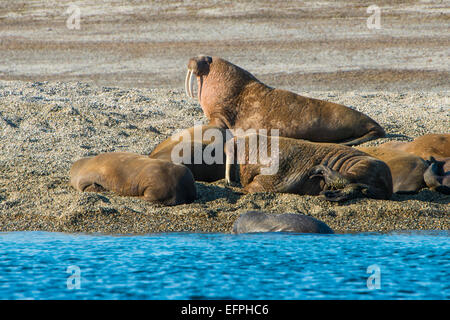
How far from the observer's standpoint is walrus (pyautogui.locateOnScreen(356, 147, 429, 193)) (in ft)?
27.9

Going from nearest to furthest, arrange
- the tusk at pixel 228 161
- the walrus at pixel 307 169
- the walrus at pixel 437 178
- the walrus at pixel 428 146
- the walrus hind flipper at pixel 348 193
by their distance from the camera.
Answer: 1. the walrus hind flipper at pixel 348 193
2. the walrus at pixel 307 169
3. the walrus at pixel 437 178
4. the tusk at pixel 228 161
5. the walrus at pixel 428 146

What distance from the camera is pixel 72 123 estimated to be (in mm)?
10883

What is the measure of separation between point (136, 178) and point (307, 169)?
1871mm

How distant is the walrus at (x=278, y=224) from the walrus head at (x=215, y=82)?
3925 millimetres

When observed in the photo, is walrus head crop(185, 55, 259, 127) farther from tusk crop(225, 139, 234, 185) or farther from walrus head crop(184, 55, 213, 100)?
tusk crop(225, 139, 234, 185)

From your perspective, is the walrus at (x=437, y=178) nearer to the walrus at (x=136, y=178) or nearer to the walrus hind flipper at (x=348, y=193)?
the walrus hind flipper at (x=348, y=193)

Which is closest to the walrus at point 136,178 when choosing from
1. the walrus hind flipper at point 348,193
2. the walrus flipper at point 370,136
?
the walrus hind flipper at point 348,193

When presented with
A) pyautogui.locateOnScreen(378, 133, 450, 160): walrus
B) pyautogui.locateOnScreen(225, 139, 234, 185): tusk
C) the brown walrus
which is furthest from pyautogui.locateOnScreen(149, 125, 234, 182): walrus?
pyautogui.locateOnScreen(378, 133, 450, 160): walrus

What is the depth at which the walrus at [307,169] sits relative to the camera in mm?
8125

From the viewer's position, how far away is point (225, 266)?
592 centimetres

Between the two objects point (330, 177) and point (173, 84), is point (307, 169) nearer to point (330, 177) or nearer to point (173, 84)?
point (330, 177)

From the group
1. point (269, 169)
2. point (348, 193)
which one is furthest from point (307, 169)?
point (348, 193)

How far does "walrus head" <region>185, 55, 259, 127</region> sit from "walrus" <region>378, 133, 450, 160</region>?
242 cm
